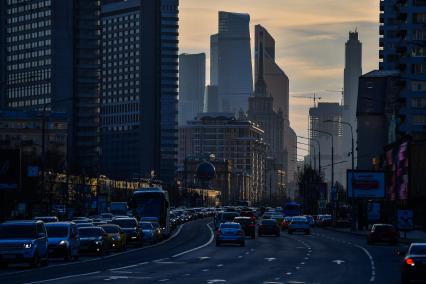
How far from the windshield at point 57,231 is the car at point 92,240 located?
5.60m

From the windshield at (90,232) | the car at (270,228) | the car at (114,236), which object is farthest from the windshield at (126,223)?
the car at (270,228)

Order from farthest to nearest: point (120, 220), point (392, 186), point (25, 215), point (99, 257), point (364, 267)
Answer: point (392, 186) → point (25, 215) → point (120, 220) → point (99, 257) → point (364, 267)

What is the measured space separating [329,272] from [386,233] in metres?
A: 35.7

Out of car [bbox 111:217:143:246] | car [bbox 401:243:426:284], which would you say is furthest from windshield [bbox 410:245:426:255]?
car [bbox 111:217:143:246]

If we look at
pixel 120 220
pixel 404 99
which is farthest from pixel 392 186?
pixel 120 220

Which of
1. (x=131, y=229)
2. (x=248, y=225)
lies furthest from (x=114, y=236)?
(x=248, y=225)

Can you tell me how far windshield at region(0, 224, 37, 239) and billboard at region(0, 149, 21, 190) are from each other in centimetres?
2991

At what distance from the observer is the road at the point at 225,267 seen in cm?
3994

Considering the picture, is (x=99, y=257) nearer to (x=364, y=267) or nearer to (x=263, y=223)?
(x=364, y=267)

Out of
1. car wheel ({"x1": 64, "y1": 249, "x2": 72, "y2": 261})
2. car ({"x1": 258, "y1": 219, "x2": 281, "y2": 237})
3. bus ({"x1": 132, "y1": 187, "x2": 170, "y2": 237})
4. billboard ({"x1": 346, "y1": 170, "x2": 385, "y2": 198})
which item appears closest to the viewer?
car wheel ({"x1": 64, "y1": 249, "x2": 72, "y2": 261})

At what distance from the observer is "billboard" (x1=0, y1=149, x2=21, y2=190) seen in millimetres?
78250

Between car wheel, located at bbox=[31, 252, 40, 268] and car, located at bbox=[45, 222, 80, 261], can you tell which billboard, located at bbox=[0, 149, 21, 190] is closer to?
car, located at bbox=[45, 222, 80, 261]

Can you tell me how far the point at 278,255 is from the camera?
201 ft

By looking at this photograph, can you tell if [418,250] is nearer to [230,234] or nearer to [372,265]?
[372,265]
